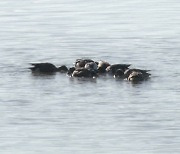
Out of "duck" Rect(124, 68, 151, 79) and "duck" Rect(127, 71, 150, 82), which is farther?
"duck" Rect(124, 68, 151, 79)

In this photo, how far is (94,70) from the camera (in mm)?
37875

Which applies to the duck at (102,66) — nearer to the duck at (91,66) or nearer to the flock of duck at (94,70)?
the flock of duck at (94,70)

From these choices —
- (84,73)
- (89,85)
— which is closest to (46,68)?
(84,73)

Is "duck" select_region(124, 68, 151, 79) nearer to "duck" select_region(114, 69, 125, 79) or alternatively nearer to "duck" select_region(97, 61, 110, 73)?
"duck" select_region(114, 69, 125, 79)

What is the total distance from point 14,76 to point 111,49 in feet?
17.9

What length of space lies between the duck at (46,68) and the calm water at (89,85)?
0.29 m

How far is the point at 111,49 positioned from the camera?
4184 centimetres

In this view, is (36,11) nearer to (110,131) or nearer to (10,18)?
(10,18)

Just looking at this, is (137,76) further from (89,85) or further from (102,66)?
(102,66)

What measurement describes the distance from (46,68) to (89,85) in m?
2.54

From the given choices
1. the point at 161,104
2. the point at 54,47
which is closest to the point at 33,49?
the point at 54,47

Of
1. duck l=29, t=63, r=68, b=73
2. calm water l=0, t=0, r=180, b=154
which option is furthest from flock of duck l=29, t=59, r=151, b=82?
calm water l=0, t=0, r=180, b=154

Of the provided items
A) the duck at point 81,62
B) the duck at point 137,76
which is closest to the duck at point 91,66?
the duck at point 81,62

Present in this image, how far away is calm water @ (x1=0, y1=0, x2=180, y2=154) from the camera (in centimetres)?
2878
